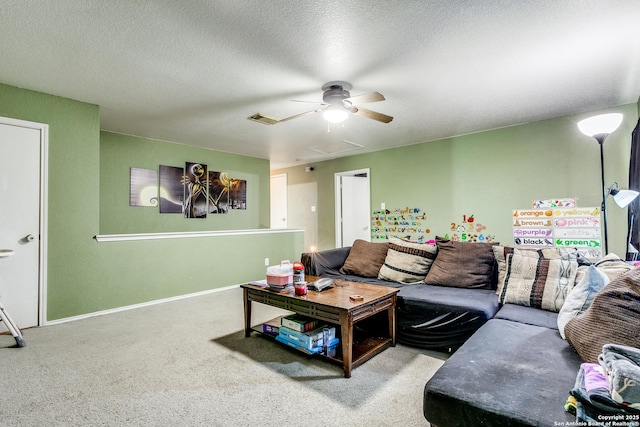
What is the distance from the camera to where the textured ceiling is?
1.86m

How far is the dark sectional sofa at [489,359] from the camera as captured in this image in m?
1.12

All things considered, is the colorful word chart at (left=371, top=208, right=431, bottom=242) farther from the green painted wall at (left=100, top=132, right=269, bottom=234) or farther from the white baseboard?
the white baseboard

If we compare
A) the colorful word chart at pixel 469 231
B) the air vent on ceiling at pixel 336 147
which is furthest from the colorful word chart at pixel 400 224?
the air vent on ceiling at pixel 336 147

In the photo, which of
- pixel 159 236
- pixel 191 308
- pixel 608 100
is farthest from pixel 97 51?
pixel 608 100

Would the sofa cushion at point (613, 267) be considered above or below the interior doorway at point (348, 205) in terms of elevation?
below

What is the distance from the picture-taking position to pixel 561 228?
Answer: 3.77m

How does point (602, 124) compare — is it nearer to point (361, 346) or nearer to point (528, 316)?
point (528, 316)

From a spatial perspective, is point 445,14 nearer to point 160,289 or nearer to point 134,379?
point 134,379

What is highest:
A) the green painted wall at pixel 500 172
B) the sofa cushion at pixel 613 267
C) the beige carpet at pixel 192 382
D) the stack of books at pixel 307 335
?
the green painted wall at pixel 500 172

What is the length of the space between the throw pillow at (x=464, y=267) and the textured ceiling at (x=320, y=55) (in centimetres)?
154

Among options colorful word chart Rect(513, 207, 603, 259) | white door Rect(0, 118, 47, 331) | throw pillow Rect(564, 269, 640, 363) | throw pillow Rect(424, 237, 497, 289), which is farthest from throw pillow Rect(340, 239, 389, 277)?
white door Rect(0, 118, 47, 331)

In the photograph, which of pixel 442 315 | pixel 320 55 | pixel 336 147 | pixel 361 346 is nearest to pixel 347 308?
pixel 361 346

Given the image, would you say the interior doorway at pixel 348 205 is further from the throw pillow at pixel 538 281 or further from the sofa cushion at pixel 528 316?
the sofa cushion at pixel 528 316

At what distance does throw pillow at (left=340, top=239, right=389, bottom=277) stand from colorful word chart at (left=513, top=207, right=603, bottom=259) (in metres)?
1.83
